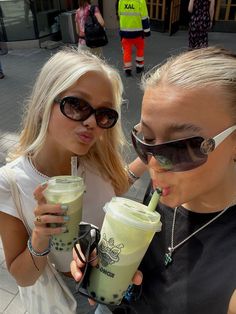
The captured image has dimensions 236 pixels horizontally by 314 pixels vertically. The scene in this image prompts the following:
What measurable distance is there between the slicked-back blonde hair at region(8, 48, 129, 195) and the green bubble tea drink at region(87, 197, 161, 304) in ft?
2.19

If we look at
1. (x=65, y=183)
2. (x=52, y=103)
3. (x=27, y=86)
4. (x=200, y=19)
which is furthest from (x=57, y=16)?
(x=65, y=183)

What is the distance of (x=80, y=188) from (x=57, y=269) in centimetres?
62

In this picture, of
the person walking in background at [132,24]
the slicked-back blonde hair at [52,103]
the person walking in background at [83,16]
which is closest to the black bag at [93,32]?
the person walking in background at [83,16]

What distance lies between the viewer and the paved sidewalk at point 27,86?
258 cm

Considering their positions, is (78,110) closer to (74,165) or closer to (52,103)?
(52,103)

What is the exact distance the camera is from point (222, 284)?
3.10 ft

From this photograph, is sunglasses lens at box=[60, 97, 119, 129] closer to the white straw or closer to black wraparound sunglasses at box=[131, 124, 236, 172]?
the white straw

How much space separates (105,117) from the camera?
153 centimetres

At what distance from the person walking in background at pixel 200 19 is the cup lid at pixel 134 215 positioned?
216 inches

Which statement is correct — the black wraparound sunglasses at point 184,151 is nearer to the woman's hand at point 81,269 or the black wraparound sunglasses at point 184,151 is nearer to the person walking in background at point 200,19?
the woman's hand at point 81,269

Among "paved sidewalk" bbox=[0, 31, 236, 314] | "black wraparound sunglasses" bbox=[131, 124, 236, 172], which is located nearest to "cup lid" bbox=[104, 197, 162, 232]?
"black wraparound sunglasses" bbox=[131, 124, 236, 172]

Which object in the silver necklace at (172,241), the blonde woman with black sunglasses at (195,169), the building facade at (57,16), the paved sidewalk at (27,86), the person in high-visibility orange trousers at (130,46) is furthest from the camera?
the building facade at (57,16)

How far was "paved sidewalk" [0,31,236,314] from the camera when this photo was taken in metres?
2.58

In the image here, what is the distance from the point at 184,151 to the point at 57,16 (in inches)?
379
